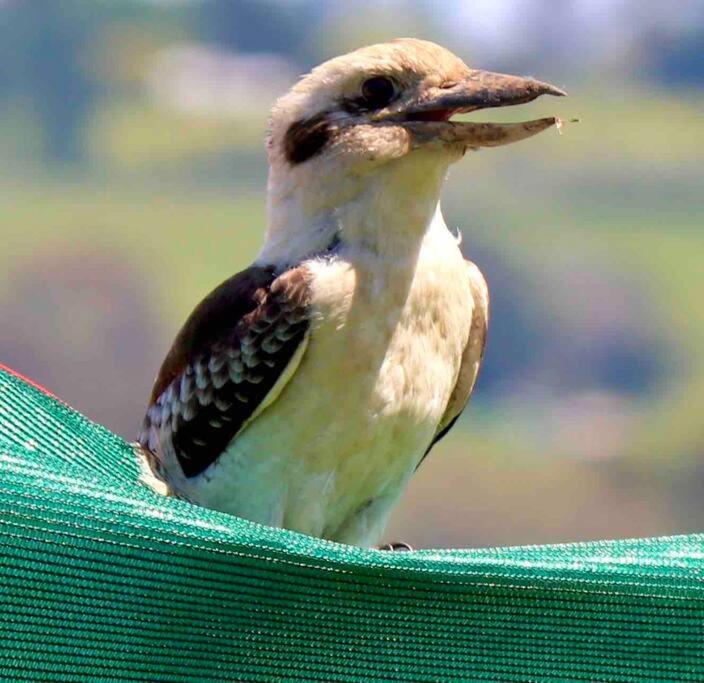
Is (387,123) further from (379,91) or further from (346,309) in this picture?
(346,309)

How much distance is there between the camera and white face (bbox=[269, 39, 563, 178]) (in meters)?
3.85

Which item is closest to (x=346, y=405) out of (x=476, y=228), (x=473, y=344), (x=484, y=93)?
(x=473, y=344)

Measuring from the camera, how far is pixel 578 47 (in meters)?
51.6

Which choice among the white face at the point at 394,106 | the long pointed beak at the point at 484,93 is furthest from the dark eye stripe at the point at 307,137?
the long pointed beak at the point at 484,93

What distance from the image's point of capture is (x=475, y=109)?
3908 mm

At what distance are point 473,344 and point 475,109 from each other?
0.70 metres

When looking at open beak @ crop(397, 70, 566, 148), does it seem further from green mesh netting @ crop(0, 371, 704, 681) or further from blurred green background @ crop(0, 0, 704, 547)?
blurred green background @ crop(0, 0, 704, 547)

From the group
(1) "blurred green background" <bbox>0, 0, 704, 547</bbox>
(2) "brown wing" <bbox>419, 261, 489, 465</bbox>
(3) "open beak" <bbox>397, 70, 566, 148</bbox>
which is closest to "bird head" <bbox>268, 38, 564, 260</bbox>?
(3) "open beak" <bbox>397, 70, 566, 148</bbox>

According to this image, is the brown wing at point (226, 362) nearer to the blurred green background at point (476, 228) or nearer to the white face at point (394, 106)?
Result: the white face at point (394, 106)

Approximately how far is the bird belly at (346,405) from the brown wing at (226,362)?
4 centimetres

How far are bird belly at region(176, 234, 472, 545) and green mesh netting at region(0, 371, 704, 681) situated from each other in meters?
1.05

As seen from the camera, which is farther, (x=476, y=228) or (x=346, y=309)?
(x=476, y=228)

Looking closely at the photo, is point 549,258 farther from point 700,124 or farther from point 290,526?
point 290,526

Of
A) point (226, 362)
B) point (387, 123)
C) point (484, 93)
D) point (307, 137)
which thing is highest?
point (484, 93)
